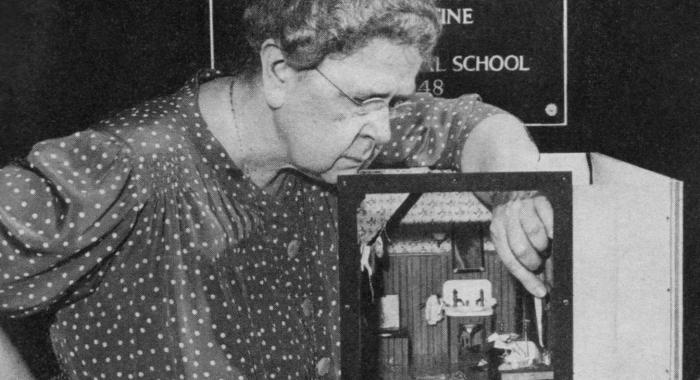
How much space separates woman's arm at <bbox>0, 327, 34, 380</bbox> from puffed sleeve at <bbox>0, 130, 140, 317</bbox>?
7cm

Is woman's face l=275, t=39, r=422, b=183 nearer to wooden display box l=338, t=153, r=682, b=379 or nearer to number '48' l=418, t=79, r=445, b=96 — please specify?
wooden display box l=338, t=153, r=682, b=379

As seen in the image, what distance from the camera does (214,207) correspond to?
3.29 feet

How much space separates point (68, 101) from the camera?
114cm

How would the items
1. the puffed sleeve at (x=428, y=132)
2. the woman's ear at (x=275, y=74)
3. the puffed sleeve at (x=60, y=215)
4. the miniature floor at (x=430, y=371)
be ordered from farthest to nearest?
the puffed sleeve at (x=428, y=132) → the miniature floor at (x=430, y=371) → the woman's ear at (x=275, y=74) → the puffed sleeve at (x=60, y=215)

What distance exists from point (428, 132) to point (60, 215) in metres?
0.59

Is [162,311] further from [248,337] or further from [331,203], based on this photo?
[331,203]

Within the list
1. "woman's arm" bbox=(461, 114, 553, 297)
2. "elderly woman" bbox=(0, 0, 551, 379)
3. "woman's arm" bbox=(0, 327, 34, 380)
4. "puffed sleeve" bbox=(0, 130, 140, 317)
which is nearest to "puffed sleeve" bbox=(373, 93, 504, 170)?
"woman's arm" bbox=(461, 114, 553, 297)

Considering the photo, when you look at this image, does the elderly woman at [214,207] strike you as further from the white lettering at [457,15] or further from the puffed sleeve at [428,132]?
the white lettering at [457,15]

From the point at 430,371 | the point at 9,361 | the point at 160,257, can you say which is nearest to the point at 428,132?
the point at 430,371

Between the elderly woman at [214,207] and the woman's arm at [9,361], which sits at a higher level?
the elderly woman at [214,207]

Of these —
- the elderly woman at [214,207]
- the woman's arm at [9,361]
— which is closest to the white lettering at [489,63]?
the elderly woman at [214,207]

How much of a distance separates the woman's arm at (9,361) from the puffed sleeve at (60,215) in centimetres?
7

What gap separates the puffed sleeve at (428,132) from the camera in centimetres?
124

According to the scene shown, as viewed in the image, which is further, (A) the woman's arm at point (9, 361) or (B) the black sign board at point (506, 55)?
(B) the black sign board at point (506, 55)
